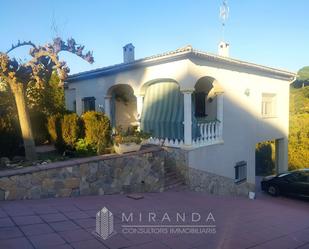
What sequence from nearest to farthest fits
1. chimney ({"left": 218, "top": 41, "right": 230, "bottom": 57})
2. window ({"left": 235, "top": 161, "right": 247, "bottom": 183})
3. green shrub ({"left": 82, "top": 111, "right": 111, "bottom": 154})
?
green shrub ({"left": 82, "top": 111, "right": 111, "bottom": 154}) → window ({"left": 235, "top": 161, "right": 247, "bottom": 183}) → chimney ({"left": 218, "top": 41, "right": 230, "bottom": 57})

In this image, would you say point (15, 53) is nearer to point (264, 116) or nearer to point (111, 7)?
point (111, 7)

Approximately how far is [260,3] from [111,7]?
24.4 ft

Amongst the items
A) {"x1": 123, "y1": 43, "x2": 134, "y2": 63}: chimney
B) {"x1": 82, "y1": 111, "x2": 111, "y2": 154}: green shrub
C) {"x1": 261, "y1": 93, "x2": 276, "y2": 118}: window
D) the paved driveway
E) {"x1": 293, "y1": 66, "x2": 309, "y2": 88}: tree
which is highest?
{"x1": 293, "y1": 66, "x2": 309, "y2": 88}: tree

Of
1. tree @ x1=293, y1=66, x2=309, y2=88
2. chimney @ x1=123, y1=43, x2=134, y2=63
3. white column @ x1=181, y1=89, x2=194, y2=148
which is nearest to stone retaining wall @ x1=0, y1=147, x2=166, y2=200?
white column @ x1=181, y1=89, x2=194, y2=148

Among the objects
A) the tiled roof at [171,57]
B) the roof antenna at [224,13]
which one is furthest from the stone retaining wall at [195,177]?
the roof antenna at [224,13]

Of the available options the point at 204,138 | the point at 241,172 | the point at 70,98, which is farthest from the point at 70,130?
the point at 70,98

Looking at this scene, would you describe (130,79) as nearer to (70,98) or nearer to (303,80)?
(70,98)

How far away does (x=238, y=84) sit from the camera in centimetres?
1452

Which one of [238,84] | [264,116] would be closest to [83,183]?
[238,84]

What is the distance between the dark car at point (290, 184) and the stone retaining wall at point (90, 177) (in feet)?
24.6

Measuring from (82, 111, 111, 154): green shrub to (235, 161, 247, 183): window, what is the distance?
7252 millimetres

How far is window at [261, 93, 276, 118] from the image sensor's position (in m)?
17.2

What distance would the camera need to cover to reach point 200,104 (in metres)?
14.7

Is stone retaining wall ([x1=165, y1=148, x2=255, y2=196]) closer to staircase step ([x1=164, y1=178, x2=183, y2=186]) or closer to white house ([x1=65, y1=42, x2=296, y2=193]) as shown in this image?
white house ([x1=65, y1=42, x2=296, y2=193])
